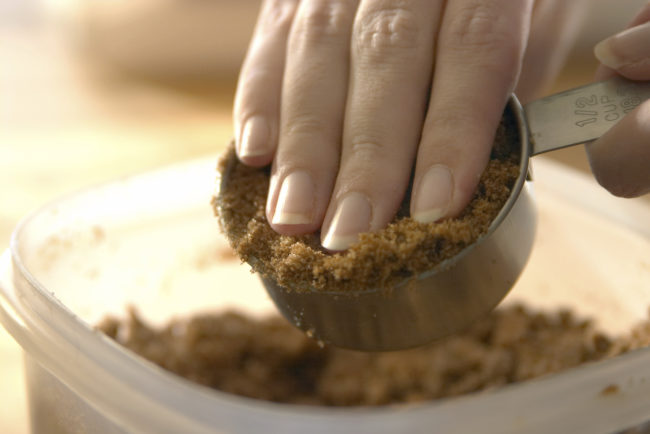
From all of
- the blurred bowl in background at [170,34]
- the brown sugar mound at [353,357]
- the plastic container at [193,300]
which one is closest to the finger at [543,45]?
the plastic container at [193,300]

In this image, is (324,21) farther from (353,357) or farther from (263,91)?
(353,357)

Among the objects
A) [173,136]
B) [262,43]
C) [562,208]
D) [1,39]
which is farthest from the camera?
Answer: [1,39]

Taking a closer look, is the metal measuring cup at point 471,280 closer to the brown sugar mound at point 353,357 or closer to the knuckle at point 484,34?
the knuckle at point 484,34

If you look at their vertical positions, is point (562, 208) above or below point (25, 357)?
below

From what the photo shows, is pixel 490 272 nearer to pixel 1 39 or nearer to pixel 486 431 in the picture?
pixel 486 431

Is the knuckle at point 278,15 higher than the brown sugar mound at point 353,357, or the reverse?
the knuckle at point 278,15

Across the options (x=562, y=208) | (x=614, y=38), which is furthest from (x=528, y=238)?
(x=562, y=208)
